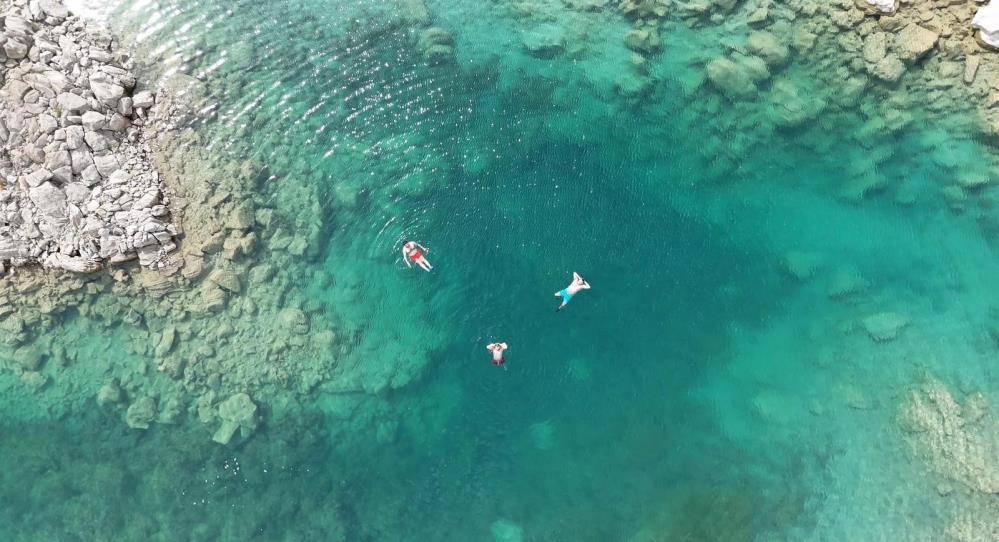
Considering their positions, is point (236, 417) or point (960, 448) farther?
point (960, 448)

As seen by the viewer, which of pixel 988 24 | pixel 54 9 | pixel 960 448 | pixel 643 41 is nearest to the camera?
pixel 960 448

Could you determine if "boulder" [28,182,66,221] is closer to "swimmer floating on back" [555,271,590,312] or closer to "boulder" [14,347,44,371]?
"boulder" [14,347,44,371]

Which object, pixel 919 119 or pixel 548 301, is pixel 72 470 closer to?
pixel 548 301

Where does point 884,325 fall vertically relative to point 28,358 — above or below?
below

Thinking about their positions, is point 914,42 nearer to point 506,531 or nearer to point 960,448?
point 960,448

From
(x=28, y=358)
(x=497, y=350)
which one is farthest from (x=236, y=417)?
(x=497, y=350)

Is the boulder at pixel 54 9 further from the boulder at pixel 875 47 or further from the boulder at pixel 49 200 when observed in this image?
the boulder at pixel 875 47

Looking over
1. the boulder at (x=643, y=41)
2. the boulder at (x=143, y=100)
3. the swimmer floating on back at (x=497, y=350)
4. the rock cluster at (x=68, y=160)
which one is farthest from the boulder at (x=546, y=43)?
the rock cluster at (x=68, y=160)

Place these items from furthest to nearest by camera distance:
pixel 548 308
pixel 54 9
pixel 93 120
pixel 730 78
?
pixel 730 78, pixel 54 9, pixel 548 308, pixel 93 120
